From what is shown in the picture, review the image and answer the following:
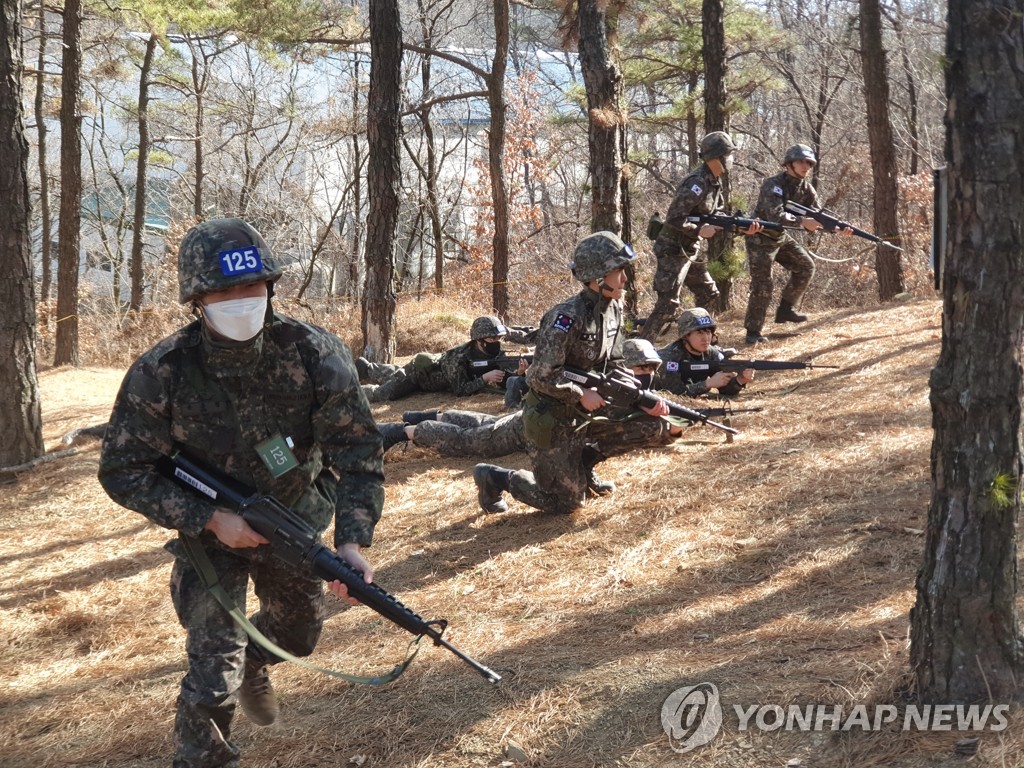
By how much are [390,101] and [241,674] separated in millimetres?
9544

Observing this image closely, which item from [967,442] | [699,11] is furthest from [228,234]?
[699,11]

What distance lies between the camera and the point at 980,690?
314 cm

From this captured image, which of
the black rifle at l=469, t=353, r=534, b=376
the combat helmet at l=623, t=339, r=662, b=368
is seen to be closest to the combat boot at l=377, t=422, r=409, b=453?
the black rifle at l=469, t=353, r=534, b=376

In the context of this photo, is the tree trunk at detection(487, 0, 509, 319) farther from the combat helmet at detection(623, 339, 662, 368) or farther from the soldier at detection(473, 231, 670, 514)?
the soldier at detection(473, 231, 670, 514)

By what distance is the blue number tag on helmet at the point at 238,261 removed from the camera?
10.6 ft

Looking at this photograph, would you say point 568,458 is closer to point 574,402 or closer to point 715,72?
point 574,402

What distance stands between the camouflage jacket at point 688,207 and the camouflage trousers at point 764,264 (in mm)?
723

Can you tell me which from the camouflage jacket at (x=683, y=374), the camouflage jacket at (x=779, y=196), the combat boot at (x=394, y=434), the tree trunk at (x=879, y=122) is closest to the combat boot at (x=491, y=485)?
the combat boot at (x=394, y=434)

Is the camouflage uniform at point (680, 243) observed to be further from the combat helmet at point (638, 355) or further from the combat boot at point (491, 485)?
the combat boot at point (491, 485)

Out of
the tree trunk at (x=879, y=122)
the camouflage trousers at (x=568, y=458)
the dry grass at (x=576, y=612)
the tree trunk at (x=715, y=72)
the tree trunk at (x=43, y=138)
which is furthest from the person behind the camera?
the tree trunk at (x=43, y=138)

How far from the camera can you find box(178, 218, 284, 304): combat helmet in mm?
3256

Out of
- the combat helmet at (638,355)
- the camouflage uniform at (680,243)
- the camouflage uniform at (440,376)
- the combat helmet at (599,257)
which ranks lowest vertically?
the camouflage uniform at (440,376)

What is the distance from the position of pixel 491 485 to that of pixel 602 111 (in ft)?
19.1

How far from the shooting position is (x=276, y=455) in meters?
3.43
